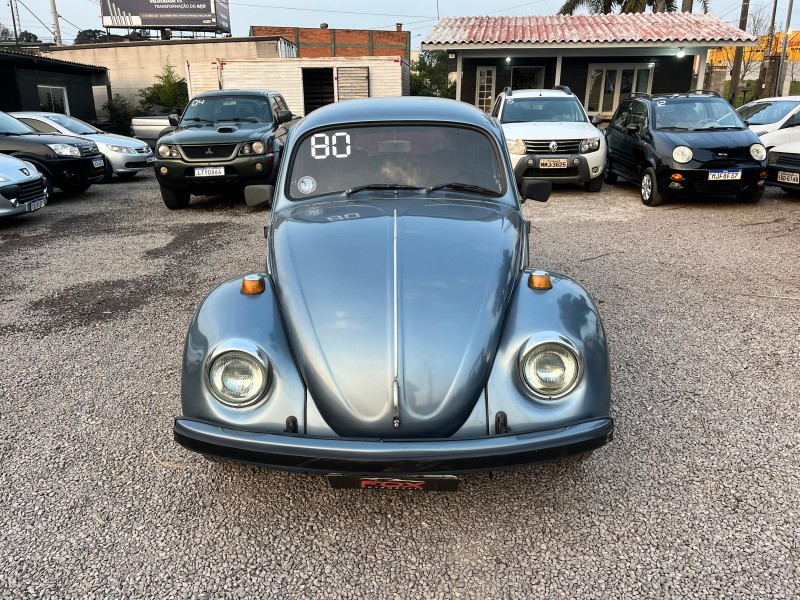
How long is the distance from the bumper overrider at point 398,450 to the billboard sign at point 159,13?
41017 millimetres

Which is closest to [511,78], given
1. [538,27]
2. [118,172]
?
[538,27]

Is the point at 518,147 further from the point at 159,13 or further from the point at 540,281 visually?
the point at 159,13

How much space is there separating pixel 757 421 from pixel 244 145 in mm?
7958

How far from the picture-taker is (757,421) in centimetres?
330

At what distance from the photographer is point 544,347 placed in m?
2.44

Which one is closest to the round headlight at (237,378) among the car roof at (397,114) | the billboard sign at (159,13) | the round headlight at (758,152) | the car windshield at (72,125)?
the car roof at (397,114)

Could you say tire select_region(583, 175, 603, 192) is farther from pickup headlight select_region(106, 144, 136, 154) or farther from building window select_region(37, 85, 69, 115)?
building window select_region(37, 85, 69, 115)

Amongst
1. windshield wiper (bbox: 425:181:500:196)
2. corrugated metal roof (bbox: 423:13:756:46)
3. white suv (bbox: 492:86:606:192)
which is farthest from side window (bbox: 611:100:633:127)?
windshield wiper (bbox: 425:181:500:196)

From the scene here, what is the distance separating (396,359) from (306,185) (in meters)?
1.72

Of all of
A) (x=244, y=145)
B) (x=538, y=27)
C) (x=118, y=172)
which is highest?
(x=538, y=27)

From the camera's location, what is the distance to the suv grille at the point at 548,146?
10234 millimetres

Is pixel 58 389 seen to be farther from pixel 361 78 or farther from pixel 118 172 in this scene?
pixel 361 78

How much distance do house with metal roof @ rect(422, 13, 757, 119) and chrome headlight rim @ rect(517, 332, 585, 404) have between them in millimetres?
16514

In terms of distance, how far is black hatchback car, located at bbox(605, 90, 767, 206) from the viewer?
888cm
